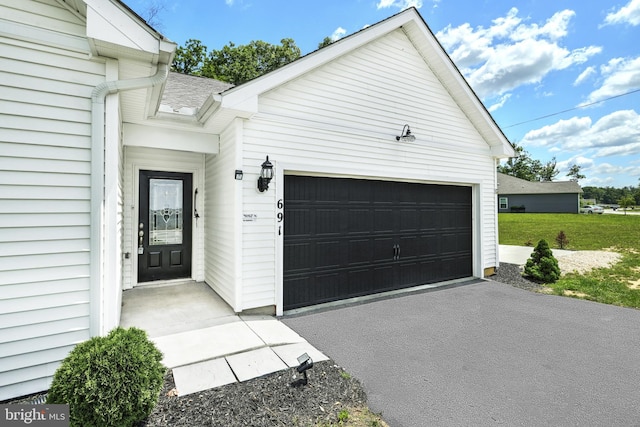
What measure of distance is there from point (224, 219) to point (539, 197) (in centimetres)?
3569

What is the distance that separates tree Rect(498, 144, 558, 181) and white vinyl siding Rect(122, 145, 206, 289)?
47.9 m

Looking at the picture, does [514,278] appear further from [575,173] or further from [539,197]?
[575,173]

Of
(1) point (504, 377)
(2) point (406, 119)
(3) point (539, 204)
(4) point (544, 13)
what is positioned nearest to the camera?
(1) point (504, 377)

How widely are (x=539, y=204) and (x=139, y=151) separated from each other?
36.5 meters

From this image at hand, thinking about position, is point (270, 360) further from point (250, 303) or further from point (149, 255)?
point (149, 255)

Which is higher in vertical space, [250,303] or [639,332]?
[250,303]

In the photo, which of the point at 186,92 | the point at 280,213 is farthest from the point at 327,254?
the point at 186,92

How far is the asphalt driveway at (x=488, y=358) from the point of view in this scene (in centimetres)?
251

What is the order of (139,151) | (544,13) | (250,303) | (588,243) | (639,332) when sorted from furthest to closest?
(588,243) → (544,13) → (139,151) → (250,303) → (639,332)

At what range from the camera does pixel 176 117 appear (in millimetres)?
4719

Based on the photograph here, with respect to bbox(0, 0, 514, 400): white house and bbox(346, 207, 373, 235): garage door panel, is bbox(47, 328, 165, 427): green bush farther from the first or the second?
bbox(346, 207, 373, 235): garage door panel

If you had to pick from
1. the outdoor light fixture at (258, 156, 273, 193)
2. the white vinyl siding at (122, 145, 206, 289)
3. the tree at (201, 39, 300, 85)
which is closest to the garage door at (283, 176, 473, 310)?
the outdoor light fixture at (258, 156, 273, 193)

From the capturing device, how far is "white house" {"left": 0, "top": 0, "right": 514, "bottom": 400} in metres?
2.67

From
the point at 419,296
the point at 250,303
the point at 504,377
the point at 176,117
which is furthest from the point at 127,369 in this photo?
the point at 419,296
